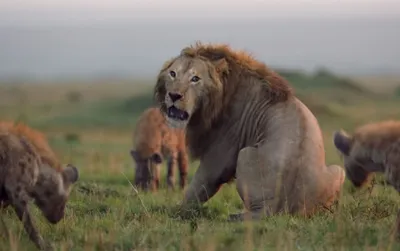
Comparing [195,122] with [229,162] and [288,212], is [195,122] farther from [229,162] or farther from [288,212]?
[288,212]

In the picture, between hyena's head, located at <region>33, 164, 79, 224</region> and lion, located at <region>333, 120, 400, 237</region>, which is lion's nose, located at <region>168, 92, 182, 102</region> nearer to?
hyena's head, located at <region>33, 164, 79, 224</region>

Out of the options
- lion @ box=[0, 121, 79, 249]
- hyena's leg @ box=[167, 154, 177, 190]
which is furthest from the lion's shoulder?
hyena's leg @ box=[167, 154, 177, 190]

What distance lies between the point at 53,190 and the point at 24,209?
49 cm

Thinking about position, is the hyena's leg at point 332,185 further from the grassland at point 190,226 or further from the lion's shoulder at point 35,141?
the lion's shoulder at point 35,141

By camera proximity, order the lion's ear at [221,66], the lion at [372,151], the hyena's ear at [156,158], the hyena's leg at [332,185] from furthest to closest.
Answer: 1. the hyena's ear at [156,158]
2. the lion's ear at [221,66]
3. the hyena's leg at [332,185]
4. the lion at [372,151]

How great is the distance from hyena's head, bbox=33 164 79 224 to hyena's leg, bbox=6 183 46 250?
12.3 inches

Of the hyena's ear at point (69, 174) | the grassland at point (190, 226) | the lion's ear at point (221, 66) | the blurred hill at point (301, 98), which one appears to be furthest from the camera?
the blurred hill at point (301, 98)

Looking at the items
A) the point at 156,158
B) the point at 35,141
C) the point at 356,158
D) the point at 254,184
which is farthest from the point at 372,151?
the point at 156,158

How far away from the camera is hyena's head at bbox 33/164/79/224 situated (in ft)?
22.7

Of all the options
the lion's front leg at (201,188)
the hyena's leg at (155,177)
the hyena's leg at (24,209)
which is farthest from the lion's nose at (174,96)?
the hyena's leg at (155,177)

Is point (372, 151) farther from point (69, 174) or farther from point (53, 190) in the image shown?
point (53, 190)

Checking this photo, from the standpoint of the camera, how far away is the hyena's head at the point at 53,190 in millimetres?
6906

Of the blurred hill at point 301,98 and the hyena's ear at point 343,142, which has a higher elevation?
the hyena's ear at point 343,142

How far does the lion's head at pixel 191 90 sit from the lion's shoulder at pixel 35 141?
1.16 metres
